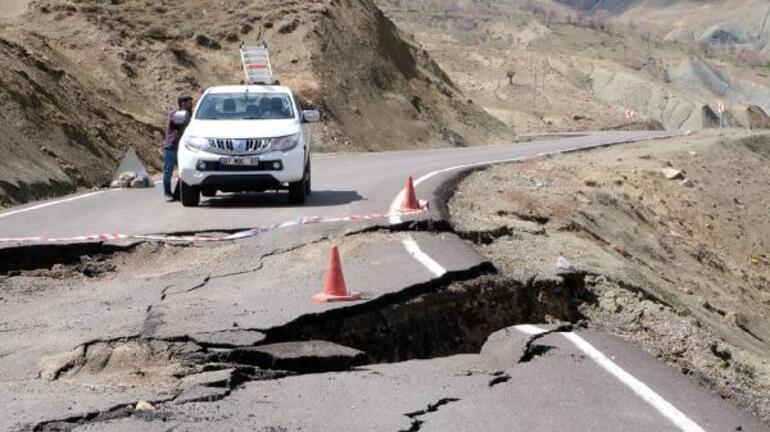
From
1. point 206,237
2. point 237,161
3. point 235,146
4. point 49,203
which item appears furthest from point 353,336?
point 49,203

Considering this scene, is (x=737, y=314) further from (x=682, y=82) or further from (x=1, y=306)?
(x=682, y=82)

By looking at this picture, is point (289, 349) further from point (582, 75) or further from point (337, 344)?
point (582, 75)

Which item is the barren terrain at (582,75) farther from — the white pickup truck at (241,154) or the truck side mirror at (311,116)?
the white pickup truck at (241,154)

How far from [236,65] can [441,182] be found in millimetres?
22209

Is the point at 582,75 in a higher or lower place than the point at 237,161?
lower

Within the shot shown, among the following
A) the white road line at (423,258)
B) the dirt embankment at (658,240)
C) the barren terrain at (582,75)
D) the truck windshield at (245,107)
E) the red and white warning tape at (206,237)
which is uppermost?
the truck windshield at (245,107)

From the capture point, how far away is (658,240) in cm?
2031

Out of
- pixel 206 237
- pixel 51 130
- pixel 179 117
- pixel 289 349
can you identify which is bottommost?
pixel 51 130

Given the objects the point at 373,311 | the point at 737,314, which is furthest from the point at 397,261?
the point at 737,314

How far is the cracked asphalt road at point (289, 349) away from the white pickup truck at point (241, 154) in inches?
107

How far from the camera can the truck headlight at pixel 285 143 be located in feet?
48.3

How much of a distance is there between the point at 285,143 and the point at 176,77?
2039 centimetres

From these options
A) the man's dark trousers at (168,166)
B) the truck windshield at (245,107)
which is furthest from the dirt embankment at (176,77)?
the truck windshield at (245,107)

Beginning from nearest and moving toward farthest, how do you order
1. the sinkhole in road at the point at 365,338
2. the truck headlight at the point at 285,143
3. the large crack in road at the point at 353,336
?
1. the large crack in road at the point at 353,336
2. the sinkhole in road at the point at 365,338
3. the truck headlight at the point at 285,143
